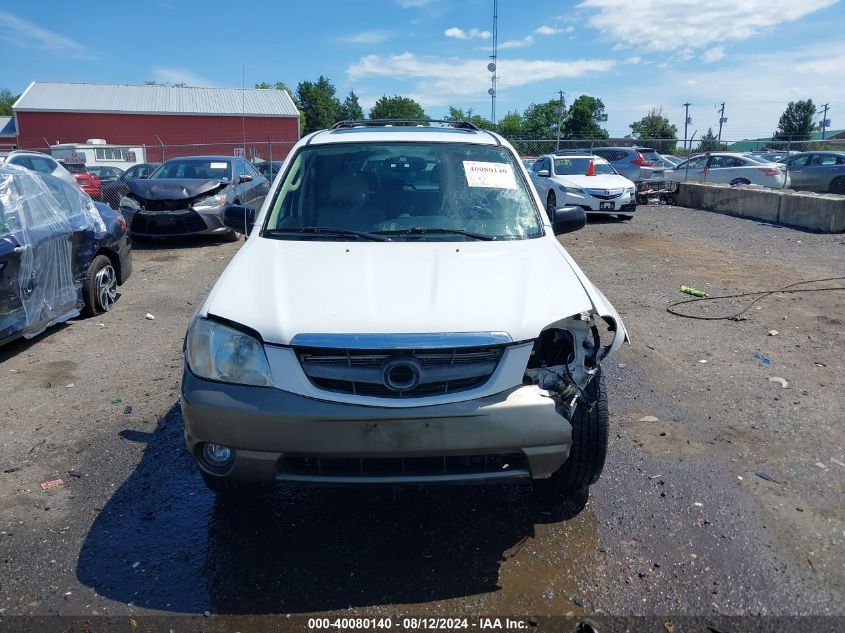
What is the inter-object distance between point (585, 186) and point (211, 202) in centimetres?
829

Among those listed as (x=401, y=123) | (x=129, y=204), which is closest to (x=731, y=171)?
(x=129, y=204)

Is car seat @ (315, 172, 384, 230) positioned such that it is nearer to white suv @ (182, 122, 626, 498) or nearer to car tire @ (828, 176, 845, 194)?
white suv @ (182, 122, 626, 498)

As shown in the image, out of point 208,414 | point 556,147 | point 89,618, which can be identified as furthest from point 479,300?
point 556,147

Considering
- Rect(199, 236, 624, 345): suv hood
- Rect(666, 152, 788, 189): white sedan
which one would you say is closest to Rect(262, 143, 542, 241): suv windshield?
Rect(199, 236, 624, 345): suv hood

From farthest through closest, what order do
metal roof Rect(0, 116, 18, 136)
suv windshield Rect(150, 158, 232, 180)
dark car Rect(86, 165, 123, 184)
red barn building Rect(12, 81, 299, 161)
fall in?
1. metal roof Rect(0, 116, 18, 136)
2. red barn building Rect(12, 81, 299, 161)
3. dark car Rect(86, 165, 123, 184)
4. suv windshield Rect(150, 158, 232, 180)

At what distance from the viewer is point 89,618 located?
8.94ft

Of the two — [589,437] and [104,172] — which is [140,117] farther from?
[589,437]

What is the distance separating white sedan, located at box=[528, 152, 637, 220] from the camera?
15422 mm

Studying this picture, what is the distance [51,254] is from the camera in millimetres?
6262

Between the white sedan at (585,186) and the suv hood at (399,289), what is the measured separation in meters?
11.7

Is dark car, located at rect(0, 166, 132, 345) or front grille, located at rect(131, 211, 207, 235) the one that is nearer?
dark car, located at rect(0, 166, 132, 345)

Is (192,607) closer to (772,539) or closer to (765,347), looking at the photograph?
(772,539)

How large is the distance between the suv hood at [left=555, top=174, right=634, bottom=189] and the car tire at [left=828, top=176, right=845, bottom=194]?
835 cm

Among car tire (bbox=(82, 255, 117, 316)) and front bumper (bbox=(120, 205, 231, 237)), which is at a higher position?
front bumper (bbox=(120, 205, 231, 237))
